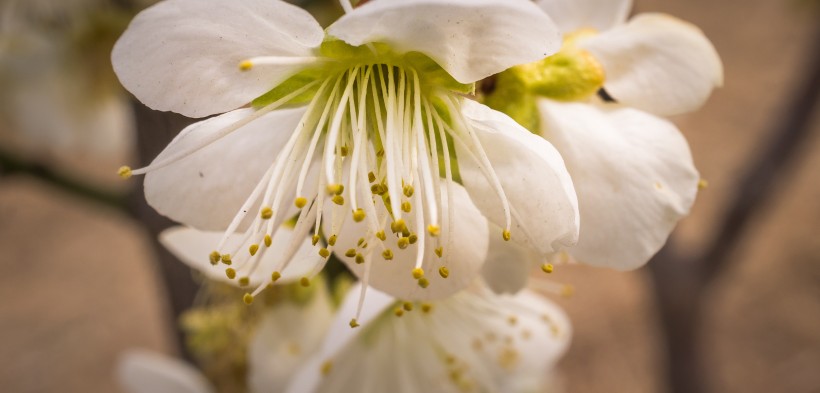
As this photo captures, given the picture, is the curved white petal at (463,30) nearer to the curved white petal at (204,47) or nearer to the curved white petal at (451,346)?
the curved white petal at (204,47)

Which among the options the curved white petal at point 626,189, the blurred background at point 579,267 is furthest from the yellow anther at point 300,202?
the blurred background at point 579,267

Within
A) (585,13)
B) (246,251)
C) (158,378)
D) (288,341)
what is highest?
(585,13)

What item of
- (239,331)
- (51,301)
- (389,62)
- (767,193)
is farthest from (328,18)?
(51,301)

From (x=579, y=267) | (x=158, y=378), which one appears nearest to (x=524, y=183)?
(x=158, y=378)

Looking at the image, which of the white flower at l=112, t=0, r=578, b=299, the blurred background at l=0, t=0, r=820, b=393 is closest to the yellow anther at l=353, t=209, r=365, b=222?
the white flower at l=112, t=0, r=578, b=299

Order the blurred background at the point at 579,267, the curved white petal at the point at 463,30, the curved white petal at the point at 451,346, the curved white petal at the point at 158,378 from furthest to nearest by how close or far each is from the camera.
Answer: the blurred background at the point at 579,267
the curved white petal at the point at 158,378
the curved white petal at the point at 451,346
the curved white petal at the point at 463,30

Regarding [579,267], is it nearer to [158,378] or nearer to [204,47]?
[158,378]
